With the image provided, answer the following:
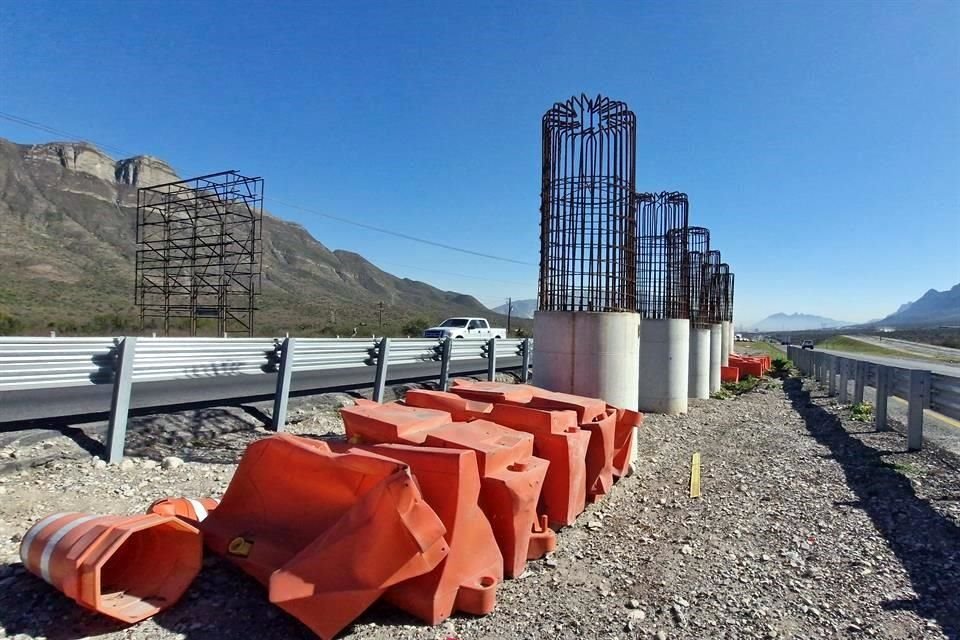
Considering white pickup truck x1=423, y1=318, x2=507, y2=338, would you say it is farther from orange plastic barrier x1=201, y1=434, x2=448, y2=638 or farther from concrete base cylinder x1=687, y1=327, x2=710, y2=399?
orange plastic barrier x1=201, y1=434, x2=448, y2=638

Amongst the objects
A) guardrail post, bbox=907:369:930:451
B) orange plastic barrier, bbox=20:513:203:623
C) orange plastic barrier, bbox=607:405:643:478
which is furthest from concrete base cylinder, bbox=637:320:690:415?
orange plastic barrier, bbox=20:513:203:623

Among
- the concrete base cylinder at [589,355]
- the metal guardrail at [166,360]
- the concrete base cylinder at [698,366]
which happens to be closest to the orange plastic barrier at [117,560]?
the metal guardrail at [166,360]

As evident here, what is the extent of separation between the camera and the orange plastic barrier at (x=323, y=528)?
2867mm

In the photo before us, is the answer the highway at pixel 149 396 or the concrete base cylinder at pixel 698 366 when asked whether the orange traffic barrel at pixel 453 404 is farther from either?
the concrete base cylinder at pixel 698 366

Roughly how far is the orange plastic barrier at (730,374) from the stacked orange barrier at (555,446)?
662 inches

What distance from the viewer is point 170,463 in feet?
17.0

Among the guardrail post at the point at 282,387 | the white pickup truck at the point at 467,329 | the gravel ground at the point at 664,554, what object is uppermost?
the white pickup truck at the point at 467,329

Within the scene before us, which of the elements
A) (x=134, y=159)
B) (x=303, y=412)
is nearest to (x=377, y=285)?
(x=134, y=159)

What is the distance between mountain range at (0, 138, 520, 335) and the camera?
45000mm

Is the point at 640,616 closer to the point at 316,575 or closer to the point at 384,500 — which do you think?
the point at 384,500

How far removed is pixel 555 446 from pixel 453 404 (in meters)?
1.13

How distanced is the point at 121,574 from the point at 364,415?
1.83m

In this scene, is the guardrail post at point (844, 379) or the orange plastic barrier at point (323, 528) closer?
the orange plastic barrier at point (323, 528)

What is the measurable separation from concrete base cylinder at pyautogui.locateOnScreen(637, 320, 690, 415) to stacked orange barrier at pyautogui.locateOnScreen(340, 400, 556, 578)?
8014mm
